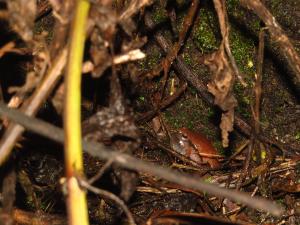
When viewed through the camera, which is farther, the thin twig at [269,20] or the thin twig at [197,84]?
the thin twig at [197,84]

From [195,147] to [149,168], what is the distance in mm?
1121

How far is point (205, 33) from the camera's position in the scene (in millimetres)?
1978

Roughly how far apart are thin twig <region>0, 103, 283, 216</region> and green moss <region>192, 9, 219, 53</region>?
103cm

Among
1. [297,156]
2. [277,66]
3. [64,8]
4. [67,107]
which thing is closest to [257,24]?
[277,66]

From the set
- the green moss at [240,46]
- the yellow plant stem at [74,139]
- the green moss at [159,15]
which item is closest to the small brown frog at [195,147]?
the green moss at [240,46]

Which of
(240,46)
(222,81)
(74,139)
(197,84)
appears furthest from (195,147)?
(74,139)

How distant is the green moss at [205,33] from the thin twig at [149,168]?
3.38 feet

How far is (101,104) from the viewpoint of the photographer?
2.00 meters

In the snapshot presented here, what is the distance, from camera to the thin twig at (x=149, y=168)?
2.90 ft

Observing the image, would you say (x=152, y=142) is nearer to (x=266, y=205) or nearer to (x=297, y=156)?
(x=297, y=156)

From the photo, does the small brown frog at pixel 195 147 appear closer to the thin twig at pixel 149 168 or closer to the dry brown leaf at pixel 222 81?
the dry brown leaf at pixel 222 81

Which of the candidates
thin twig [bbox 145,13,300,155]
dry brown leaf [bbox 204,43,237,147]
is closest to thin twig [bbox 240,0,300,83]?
dry brown leaf [bbox 204,43,237,147]

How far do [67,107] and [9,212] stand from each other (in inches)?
16.5

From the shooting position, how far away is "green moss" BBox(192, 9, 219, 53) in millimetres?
1953
